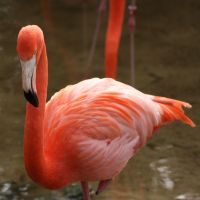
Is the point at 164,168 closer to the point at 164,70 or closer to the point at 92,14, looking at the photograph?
the point at 164,70

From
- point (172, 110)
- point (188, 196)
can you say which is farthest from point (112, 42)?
point (188, 196)

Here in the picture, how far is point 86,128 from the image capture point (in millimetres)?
3473

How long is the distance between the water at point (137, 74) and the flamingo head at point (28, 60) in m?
1.27

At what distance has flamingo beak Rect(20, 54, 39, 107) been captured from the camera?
2924 mm

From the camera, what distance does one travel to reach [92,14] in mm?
6969

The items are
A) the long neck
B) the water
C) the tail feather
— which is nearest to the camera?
the long neck

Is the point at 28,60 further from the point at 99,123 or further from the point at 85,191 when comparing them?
the point at 85,191

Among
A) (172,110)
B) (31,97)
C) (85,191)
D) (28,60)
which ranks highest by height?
→ (28,60)

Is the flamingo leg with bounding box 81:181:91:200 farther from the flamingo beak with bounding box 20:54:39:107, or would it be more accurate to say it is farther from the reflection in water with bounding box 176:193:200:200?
the flamingo beak with bounding box 20:54:39:107

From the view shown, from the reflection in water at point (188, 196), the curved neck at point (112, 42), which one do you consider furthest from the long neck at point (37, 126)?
the curved neck at point (112, 42)

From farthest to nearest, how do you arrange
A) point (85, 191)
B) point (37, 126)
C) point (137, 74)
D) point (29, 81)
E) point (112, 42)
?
point (137, 74)
point (112, 42)
point (85, 191)
point (37, 126)
point (29, 81)

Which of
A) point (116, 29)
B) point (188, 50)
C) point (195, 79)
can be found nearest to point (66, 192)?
point (116, 29)

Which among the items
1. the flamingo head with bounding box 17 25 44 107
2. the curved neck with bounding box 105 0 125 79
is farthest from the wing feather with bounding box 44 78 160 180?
the curved neck with bounding box 105 0 125 79

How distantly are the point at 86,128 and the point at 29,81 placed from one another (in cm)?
62
